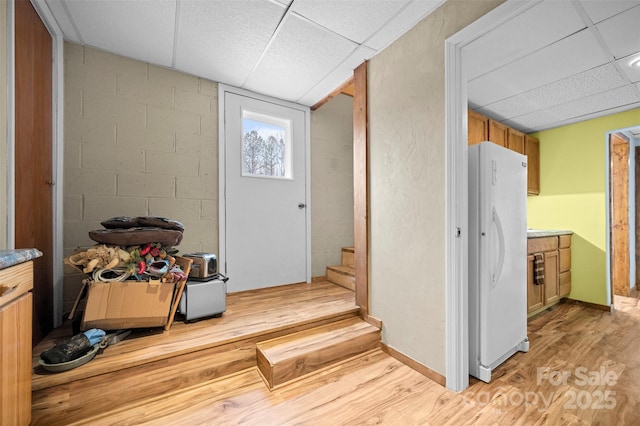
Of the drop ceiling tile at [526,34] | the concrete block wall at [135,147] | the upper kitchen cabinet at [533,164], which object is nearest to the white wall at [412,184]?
the drop ceiling tile at [526,34]

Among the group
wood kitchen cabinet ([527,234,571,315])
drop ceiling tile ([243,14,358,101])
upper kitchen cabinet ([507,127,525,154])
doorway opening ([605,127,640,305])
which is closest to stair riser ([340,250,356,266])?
wood kitchen cabinet ([527,234,571,315])

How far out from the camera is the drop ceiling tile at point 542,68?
6.18 ft

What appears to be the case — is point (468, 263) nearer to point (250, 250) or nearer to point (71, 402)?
point (250, 250)

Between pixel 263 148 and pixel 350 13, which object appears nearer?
pixel 350 13

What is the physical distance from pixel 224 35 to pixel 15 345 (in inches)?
80.9

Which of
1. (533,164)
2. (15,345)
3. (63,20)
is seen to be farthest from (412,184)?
(533,164)

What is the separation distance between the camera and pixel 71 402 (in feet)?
4.25

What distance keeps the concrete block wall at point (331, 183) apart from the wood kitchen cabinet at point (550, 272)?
197cm

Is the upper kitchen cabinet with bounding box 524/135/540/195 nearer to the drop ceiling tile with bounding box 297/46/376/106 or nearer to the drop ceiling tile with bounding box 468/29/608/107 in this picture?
the drop ceiling tile with bounding box 468/29/608/107

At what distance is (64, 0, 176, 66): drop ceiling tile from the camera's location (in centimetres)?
165

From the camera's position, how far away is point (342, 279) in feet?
9.70

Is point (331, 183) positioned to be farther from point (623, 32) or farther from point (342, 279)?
point (623, 32)

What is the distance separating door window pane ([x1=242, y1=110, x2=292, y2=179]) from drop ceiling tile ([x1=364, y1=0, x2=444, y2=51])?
1.37m

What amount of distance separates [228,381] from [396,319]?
47.2 inches
